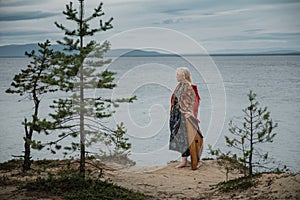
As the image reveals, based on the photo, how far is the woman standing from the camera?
1127 cm

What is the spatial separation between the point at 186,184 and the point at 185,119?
6.36ft

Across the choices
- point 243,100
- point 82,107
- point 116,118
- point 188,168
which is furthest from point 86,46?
point 243,100

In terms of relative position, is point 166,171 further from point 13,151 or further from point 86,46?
point 13,151

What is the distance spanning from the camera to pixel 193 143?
37.6 ft

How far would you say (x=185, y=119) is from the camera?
37.3ft

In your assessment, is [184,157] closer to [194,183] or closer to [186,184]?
[194,183]

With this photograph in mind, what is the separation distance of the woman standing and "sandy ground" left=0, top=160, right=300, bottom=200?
1.54 ft

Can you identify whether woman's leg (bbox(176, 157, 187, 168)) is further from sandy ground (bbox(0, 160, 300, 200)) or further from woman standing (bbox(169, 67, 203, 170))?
sandy ground (bbox(0, 160, 300, 200))

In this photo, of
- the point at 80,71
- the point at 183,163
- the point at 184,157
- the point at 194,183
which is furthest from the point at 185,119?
the point at 80,71

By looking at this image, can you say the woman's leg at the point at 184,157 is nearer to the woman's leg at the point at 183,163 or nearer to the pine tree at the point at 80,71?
the woman's leg at the point at 183,163

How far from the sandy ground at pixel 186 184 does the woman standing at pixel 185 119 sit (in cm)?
47

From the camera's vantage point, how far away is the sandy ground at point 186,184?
315 inches

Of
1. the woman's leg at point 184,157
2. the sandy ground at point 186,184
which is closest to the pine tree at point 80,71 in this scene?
the sandy ground at point 186,184

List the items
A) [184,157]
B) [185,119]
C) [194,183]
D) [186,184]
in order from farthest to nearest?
[184,157] < [185,119] < [194,183] < [186,184]
